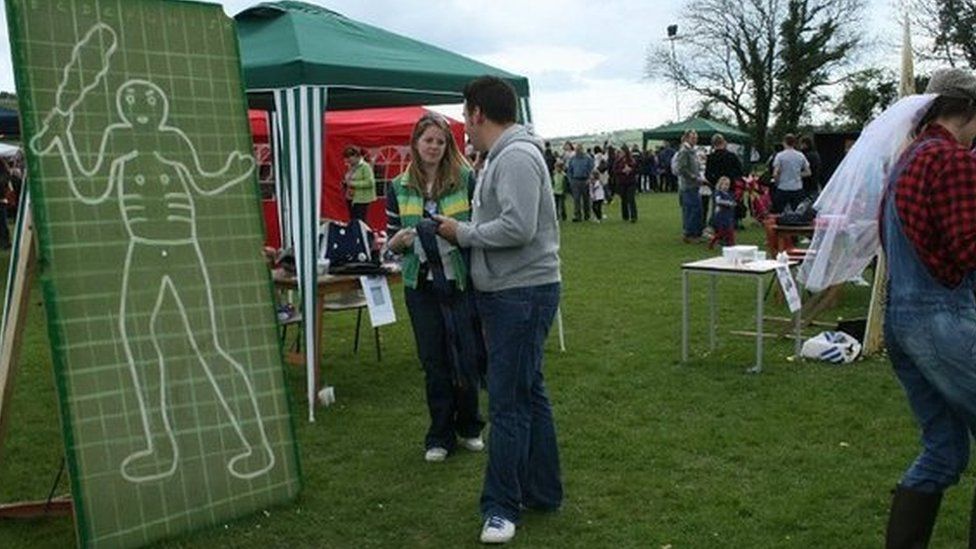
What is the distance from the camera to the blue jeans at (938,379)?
2887 mm

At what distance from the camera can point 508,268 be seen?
143 inches

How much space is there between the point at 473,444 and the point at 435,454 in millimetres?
234

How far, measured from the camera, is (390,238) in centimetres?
473

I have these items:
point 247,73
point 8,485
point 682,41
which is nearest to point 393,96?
point 247,73

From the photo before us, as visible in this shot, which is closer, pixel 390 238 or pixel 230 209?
pixel 230 209

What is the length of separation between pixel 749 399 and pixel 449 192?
7.63 feet

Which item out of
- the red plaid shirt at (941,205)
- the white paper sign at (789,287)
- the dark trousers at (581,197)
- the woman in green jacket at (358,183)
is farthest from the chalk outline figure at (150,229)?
the dark trousers at (581,197)

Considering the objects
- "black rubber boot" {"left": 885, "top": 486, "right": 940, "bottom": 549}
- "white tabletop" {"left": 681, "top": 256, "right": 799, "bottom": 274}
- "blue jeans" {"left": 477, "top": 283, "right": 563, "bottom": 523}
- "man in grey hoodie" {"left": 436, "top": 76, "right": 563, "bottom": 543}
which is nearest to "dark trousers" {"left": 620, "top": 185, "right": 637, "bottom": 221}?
"white tabletop" {"left": 681, "top": 256, "right": 799, "bottom": 274}

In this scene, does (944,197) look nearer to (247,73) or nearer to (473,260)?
(473,260)

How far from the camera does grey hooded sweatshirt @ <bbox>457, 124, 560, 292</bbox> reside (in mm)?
3541

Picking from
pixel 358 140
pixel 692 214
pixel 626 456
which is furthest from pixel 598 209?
pixel 626 456

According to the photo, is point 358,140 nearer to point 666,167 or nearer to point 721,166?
point 721,166

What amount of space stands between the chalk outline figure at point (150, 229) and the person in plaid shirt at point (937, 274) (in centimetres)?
240

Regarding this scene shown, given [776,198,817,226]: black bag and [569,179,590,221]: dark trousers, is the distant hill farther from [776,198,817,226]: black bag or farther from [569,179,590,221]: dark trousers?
[776,198,817,226]: black bag
